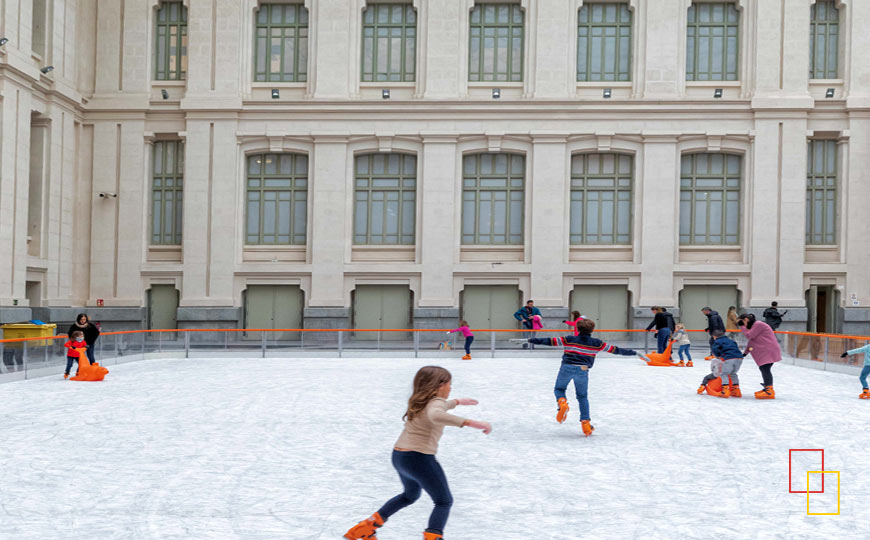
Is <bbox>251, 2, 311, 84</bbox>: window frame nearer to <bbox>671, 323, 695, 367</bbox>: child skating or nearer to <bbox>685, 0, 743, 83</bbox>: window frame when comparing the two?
<bbox>685, 0, 743, 83</bbox>: window frame

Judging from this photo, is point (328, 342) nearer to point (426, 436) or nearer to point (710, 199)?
point (710, 199)

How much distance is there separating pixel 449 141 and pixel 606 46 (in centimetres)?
737

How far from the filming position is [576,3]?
104ft

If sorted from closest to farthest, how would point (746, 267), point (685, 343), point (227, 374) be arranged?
point (227, 374), point (685, 343), point (746, 267)

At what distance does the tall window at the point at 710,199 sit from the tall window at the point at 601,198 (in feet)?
7.40

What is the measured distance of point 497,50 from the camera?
3192 centimetres

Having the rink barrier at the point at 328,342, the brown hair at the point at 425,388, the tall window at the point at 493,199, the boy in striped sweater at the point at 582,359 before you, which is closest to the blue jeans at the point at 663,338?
the rink barrier at the point at 328,342

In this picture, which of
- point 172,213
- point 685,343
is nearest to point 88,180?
point 172,213

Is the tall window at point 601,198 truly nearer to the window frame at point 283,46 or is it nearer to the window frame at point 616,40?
the window frame at point 616,40

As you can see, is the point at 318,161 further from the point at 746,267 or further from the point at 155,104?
the point at 746,267

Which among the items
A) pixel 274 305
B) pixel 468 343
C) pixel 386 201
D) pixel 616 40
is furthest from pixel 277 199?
pixel 616 40

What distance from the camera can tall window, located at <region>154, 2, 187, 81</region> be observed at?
3225 centimetres

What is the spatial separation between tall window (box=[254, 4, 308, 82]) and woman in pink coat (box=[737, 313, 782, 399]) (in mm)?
22909

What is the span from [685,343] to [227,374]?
11.8m
